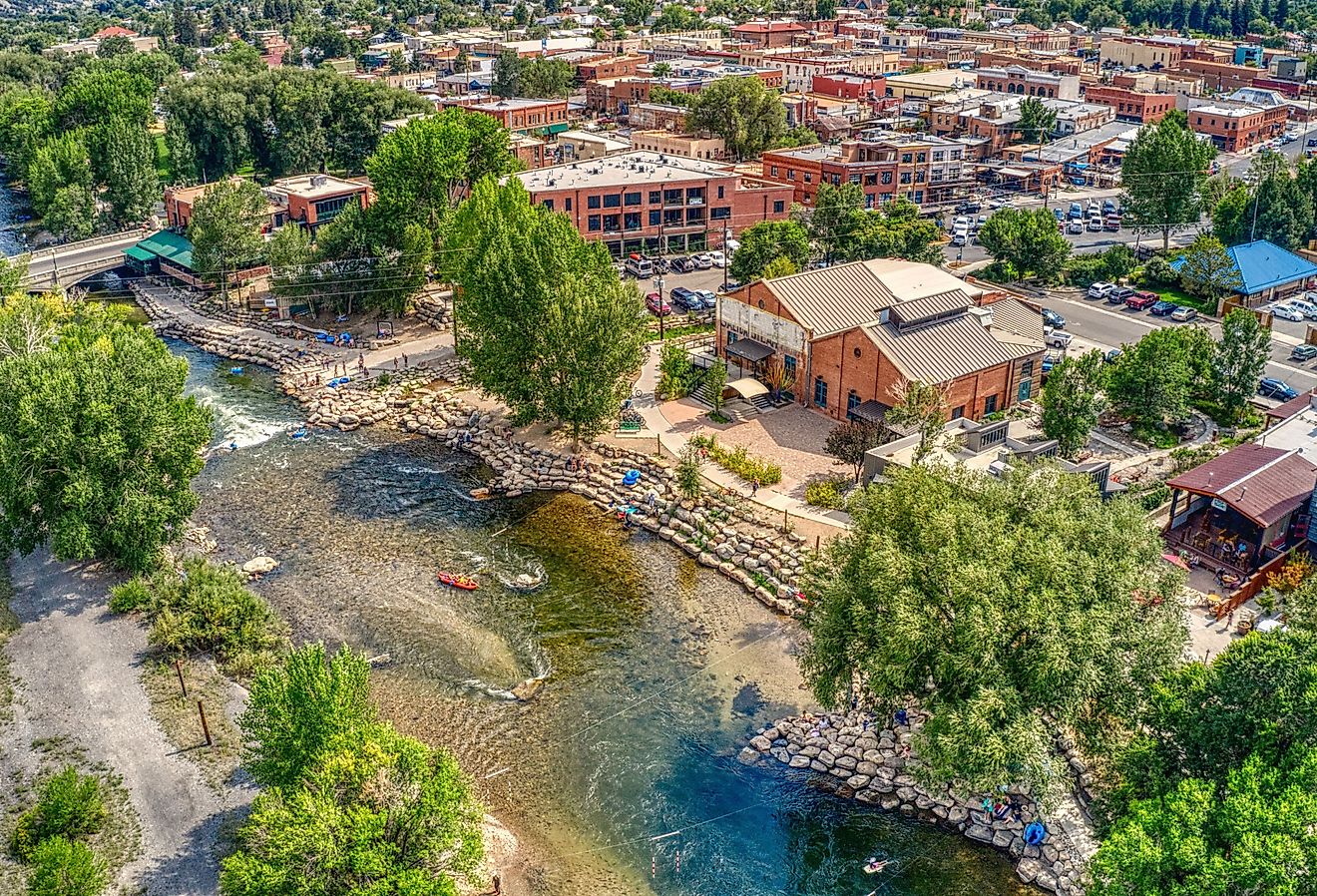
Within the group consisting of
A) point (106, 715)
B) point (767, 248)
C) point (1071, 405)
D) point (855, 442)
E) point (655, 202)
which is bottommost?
point (106, 715)

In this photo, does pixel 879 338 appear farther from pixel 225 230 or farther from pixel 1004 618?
pixel 225 230

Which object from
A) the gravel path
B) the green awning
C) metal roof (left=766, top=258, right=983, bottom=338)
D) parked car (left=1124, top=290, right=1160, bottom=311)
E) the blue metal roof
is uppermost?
metal roof (left=766, top=258, right=983, bottom=338)

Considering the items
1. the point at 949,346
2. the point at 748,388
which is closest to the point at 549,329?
the point at 748,388

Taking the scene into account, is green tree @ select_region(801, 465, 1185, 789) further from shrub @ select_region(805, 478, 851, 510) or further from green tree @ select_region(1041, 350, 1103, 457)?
green tree @ select_region(1041, 350, 1103, 457)

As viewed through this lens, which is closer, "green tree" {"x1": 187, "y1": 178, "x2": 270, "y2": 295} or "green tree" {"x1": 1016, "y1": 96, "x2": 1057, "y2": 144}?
"green tree" {"x1": 187, "y1": 178, "x2": 270, "y2": 295}

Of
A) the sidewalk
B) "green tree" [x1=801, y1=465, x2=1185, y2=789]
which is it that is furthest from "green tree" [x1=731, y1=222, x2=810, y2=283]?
"green tree" [x1=801, y1=465, x2=1185, y2=789]

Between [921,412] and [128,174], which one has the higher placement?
[128,174]

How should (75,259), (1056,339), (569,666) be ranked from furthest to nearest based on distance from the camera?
(75,259)
(1056,339)
(569,666)
